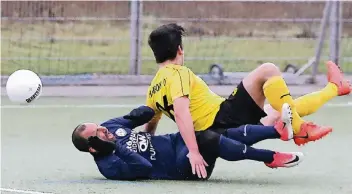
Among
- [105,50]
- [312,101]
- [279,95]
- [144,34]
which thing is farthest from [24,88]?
[105,50]

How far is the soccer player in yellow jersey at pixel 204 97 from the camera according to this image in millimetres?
7406

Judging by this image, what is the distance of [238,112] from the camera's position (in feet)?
25.2

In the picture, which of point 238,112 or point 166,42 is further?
point 238,112

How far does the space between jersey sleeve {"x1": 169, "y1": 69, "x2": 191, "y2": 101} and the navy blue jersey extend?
296 mm

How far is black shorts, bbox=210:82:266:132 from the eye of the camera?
761 centimetres

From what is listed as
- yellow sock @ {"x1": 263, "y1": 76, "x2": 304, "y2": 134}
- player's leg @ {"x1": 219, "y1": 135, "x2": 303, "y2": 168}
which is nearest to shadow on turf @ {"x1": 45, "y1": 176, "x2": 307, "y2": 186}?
player's leg @ {"x1": 219, "y1": 135, "x2": 303, "y2": 168}

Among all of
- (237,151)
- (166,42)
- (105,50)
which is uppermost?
(166,42)

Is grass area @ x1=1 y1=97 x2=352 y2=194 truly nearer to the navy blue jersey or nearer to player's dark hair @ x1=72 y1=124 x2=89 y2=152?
the navy blue jersey

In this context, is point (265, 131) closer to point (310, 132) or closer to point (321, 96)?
point (310, 132)

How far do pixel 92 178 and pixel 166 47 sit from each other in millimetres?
950

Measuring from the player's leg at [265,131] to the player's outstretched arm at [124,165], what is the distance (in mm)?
581

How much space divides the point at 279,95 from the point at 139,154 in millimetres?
962

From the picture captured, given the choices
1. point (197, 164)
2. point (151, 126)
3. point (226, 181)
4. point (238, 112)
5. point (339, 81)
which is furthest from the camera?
point (339, 81)

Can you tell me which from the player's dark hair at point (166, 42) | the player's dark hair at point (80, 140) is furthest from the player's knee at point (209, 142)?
the player's dark hair at point (80, 140)
